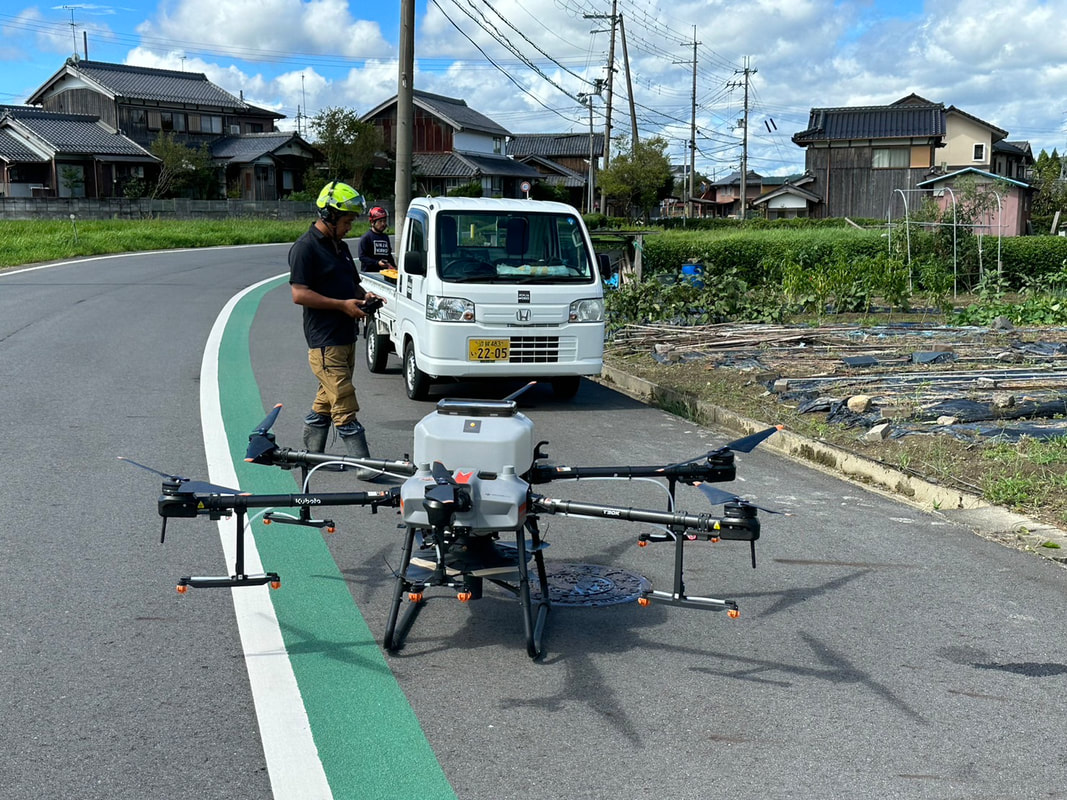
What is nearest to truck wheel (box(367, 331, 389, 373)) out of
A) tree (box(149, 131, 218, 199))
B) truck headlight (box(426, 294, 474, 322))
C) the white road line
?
truck headlight (box(426, 294, 474, 322))

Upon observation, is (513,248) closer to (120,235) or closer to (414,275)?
(414,275)

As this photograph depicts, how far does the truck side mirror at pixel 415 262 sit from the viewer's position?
392 inches

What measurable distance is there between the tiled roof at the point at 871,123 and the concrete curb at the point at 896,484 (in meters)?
52.6

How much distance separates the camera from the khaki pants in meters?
6.39

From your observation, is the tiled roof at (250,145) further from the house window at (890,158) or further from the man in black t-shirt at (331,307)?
the man in black t-shirt at (331,307)

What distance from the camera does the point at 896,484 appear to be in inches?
281

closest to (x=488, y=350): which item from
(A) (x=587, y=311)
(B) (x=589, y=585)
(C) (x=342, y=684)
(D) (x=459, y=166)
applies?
(A) (x=587, y=311)

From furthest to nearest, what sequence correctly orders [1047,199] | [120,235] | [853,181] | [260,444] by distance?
1. [853,181]
2. [1047,199]
3. [120,235]
4. [260,444]

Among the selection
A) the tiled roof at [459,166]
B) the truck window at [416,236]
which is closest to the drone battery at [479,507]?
the truck window at [416,236]

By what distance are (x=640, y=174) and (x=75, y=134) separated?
103ft

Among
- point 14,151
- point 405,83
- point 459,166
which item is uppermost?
point 459,166

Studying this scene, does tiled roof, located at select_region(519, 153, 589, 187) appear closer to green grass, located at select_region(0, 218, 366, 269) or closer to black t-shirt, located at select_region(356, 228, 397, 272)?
green grass, located at select_region(0, 218, 366, 269)

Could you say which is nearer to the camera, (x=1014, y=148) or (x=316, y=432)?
(x=316, y=432)

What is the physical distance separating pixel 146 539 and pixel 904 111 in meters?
60.4
